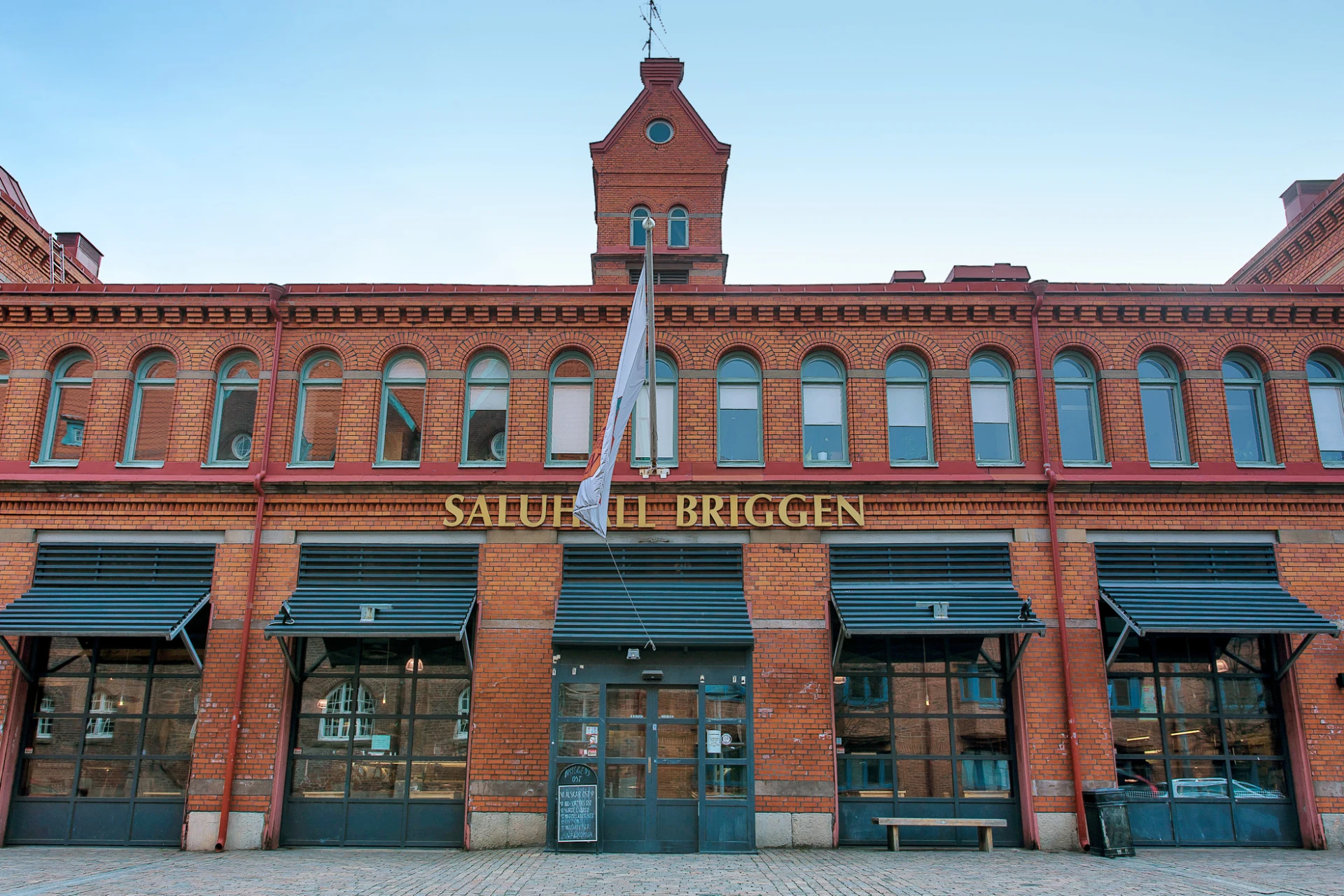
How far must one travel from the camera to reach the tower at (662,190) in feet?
69.3

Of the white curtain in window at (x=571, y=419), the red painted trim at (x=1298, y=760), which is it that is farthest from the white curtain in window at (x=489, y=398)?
the red painted trim at (x=1298, y=760)

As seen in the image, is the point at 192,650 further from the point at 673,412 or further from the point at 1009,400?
the point at 1009,400

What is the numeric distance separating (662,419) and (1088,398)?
7.23 meters

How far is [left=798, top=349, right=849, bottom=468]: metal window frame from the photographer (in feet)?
52.3

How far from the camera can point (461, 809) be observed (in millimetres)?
14648

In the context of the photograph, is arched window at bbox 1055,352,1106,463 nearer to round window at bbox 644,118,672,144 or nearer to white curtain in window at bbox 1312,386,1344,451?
white curtain in window at bbox 1312,386,1344,451

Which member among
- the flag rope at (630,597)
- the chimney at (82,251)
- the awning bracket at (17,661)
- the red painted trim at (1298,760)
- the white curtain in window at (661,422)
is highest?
the chimney at (82,251)

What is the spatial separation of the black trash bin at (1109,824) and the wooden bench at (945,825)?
4.00ft

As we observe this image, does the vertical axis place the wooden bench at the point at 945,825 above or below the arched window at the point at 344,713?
below

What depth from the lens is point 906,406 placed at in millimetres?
16297

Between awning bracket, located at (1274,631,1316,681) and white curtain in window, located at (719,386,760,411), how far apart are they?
8.99 metres

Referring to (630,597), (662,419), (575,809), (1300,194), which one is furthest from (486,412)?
(1300,194)

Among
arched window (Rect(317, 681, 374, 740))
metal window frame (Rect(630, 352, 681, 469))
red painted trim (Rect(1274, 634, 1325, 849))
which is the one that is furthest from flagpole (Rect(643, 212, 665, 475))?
red painted trim (Rect(1274, 634, 1325, 849))

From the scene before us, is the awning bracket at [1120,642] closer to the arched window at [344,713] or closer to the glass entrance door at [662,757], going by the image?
the glass entrance door at [662,757]
